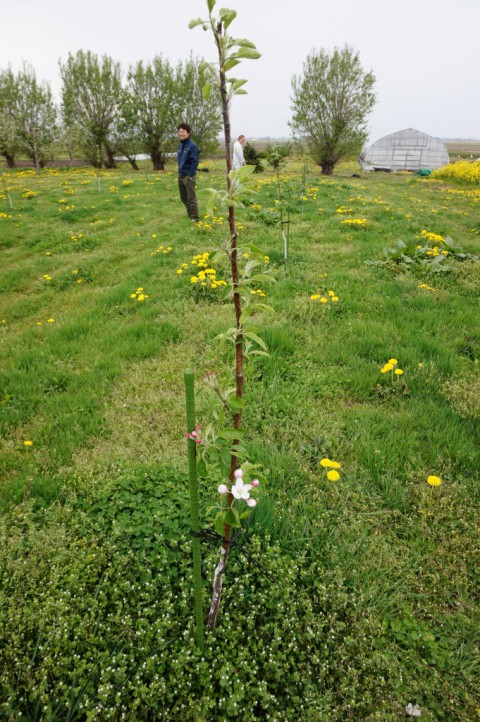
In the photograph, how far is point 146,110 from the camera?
28047 mm

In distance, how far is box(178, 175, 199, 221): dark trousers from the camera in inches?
370

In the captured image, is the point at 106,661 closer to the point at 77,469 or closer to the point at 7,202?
the point at 77,469

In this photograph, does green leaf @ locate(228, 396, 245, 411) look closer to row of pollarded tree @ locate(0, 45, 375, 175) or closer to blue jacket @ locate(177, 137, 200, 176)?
blue jacket @ locate(177, 137, 200, 176)

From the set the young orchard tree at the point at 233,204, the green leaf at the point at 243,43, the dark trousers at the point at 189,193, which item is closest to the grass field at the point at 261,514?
the young orchard tree at the point at 233,204

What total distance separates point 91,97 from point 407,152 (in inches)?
1144

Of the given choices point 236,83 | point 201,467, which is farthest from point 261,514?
point 236,83

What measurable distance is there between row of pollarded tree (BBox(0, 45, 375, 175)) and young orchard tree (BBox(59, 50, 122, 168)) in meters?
0.06

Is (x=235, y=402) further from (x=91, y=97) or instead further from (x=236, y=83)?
(x=91, y=97)

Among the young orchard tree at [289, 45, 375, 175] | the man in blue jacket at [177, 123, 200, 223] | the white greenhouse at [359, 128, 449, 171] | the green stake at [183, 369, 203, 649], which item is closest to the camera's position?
the green stake at [183, 369, 203, 649]

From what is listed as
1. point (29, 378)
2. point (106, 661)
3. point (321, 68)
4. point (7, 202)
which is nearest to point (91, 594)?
point (106, 661)

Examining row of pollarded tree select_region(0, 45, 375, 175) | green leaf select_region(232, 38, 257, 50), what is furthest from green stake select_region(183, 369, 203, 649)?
row of pollarded tree select_region(0, 45, 375, 175)

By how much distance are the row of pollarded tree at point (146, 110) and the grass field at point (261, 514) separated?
26.1 metres

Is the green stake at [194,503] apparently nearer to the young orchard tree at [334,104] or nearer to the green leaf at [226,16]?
the green leaf at [226,16]

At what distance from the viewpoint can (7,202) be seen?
13.2 meters
